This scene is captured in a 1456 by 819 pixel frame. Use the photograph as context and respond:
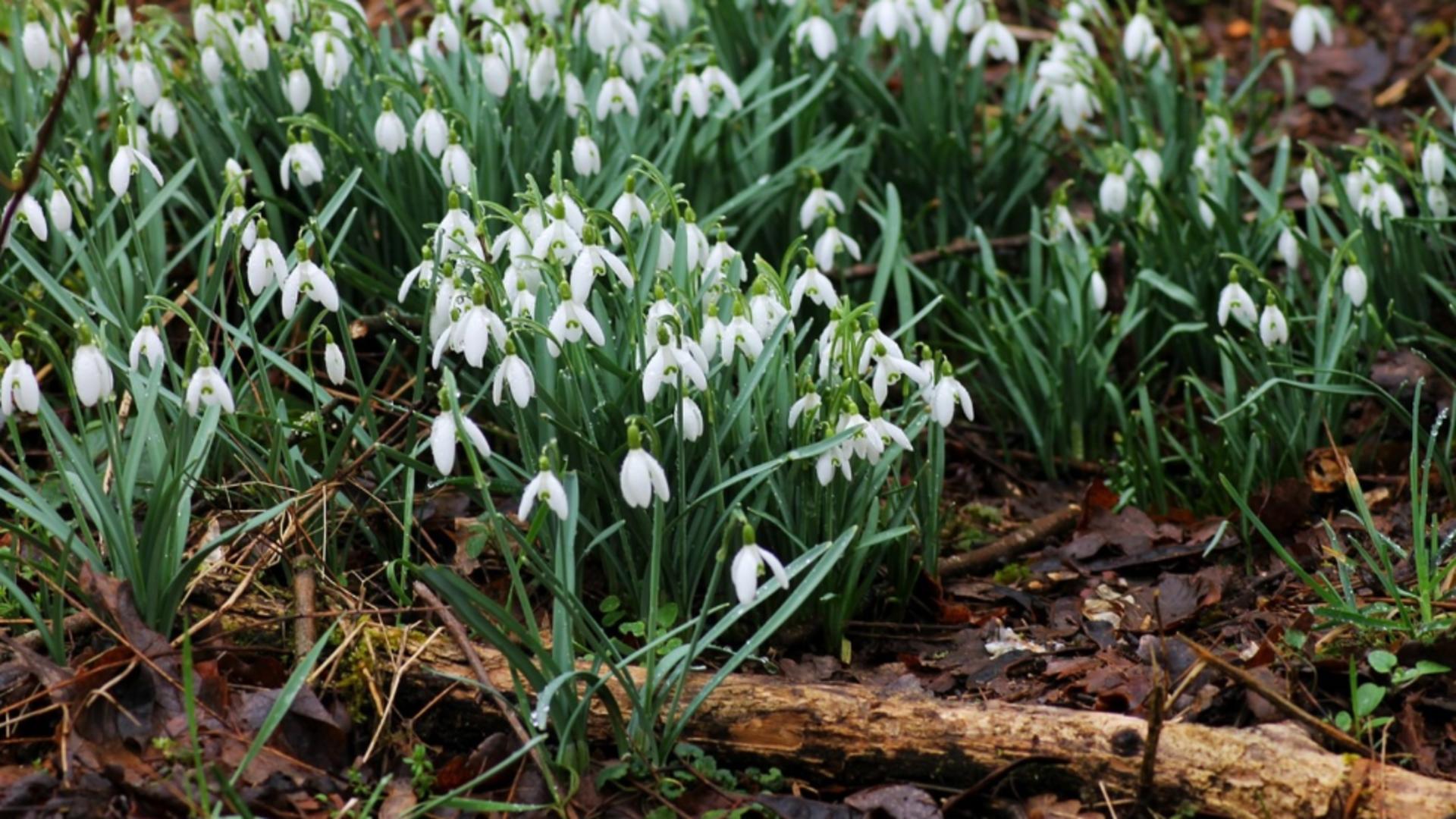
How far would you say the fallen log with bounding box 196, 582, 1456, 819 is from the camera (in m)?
2.13

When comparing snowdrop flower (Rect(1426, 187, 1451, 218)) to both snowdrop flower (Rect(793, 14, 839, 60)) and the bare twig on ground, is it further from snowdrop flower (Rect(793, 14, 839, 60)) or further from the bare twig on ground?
the bare twig on ground

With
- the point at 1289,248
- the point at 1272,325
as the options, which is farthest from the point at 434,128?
the point at 1289,248

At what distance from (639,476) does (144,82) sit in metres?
1.76

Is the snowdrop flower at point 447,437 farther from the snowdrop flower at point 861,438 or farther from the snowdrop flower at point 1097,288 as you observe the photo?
the snowdrop flower at point 1097,288

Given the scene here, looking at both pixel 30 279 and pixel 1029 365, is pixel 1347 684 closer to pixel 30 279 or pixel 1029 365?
pixel 1029 365

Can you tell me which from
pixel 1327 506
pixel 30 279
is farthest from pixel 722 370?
pixel 30 279

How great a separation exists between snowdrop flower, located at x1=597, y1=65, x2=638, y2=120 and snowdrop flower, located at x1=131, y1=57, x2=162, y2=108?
3.22 feet

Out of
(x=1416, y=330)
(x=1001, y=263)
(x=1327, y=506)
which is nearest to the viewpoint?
(x=1327, y=506)

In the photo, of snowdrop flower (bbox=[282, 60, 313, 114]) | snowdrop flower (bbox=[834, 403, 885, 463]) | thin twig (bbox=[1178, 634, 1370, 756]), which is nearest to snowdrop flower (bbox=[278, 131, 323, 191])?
snowdrop flower (bbox=[282, 60, 313, 114])

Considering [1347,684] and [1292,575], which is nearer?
[1347,684]

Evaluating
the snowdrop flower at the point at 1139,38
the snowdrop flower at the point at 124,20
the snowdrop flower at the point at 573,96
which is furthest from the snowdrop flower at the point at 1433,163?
the snowdrop flower at the point at 124,20

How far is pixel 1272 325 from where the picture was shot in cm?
298

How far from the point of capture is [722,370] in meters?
2.68

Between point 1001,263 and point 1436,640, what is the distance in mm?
1982
